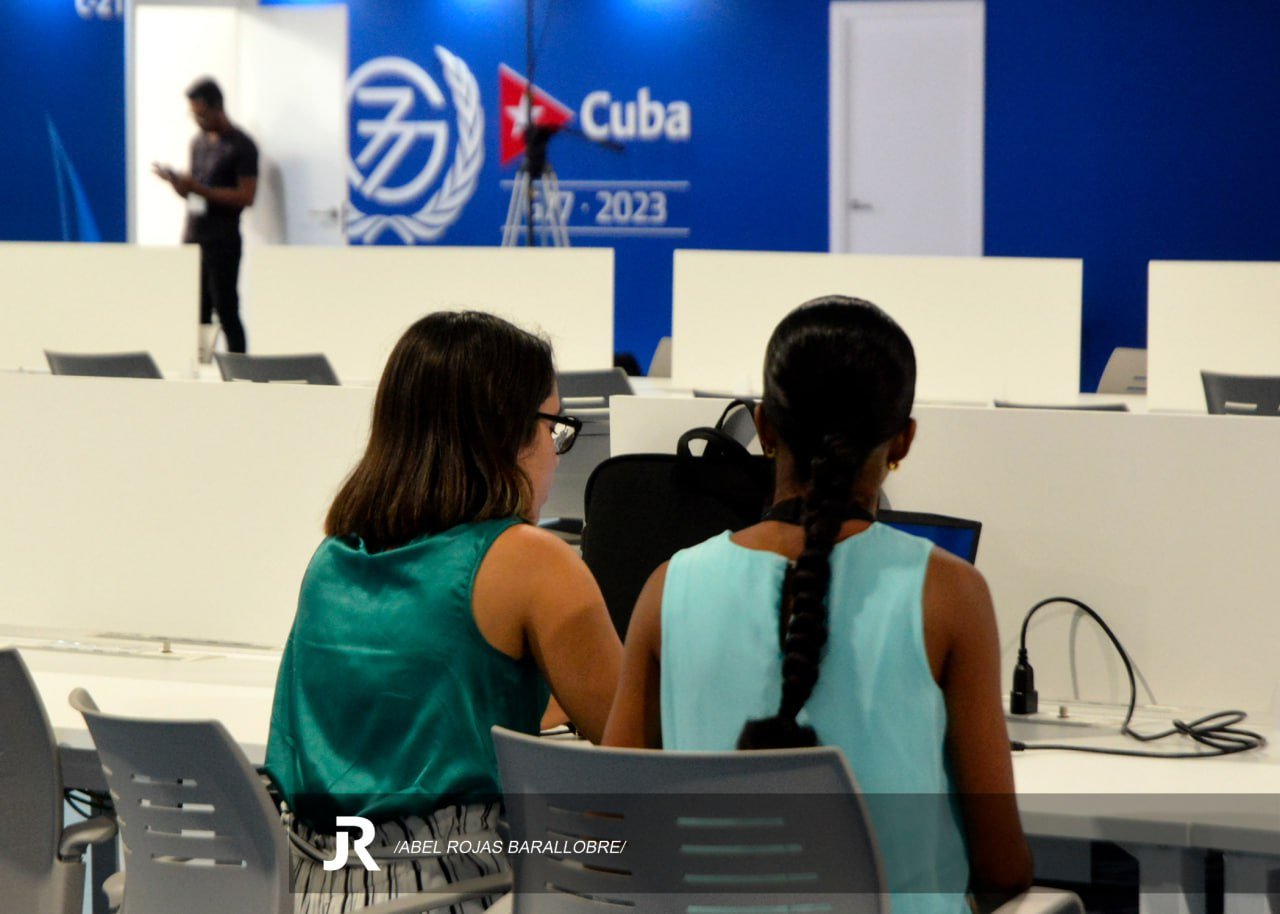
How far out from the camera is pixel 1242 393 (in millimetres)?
4090

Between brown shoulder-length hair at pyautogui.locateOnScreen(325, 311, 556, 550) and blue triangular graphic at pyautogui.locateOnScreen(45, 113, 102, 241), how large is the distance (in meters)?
9.40

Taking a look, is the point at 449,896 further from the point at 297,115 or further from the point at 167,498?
the point at 297,115

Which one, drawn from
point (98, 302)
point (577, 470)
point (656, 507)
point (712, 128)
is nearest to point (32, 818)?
point (656, 507)

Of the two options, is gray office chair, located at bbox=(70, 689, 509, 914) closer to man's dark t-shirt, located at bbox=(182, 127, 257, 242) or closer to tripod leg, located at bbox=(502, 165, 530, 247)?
man's dark t-shirt, located at bbox=(182, 127, 257, 242)

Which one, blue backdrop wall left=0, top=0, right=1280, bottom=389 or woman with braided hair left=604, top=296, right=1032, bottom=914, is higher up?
blue backdrop wall left=0, top=0, right=1280, bottom=389

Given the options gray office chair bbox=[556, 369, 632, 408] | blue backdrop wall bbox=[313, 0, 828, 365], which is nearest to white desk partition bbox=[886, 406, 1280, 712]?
gray office chair bbox=[556, 369, 632, 408]

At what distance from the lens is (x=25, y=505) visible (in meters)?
2.85

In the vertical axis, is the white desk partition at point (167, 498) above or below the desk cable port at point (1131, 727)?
above

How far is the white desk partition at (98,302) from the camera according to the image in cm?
536

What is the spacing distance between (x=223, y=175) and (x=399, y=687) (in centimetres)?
683

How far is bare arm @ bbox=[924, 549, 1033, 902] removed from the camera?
1.41 m

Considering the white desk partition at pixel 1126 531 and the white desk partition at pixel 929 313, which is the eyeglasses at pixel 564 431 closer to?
the white desk partition at pixel 1126 531

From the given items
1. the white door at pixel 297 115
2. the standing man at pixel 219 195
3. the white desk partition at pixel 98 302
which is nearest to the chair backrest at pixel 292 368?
the white desk partition at pixel 98 302

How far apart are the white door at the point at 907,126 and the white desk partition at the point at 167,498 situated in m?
6.92
